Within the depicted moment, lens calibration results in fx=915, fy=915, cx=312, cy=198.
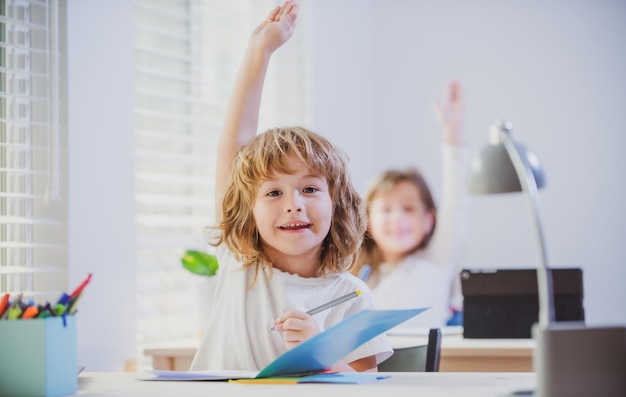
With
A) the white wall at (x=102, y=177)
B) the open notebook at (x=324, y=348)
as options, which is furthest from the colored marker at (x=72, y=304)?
the white wall at (x=102, y=177)

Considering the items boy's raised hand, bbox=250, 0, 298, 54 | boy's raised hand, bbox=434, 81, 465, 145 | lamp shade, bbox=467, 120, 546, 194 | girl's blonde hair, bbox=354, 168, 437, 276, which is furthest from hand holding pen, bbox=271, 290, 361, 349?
boy's raised hand, bbox=434, 81, 465, 145

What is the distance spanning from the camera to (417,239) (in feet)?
12.5

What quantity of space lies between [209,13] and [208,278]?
47.1 inches

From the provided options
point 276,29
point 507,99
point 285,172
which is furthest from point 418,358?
point 507,99

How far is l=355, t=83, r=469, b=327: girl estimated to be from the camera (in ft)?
12.1

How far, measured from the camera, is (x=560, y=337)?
1.11m

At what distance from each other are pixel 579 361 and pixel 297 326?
22.9 inches

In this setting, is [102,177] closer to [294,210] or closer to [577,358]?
[294,210]

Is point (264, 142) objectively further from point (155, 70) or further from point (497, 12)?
point (497, 12)

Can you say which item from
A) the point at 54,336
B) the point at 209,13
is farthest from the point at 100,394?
the point at 209,13

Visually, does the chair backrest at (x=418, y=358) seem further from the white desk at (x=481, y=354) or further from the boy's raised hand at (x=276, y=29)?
the boy's raised hand at (x=276, y=29)

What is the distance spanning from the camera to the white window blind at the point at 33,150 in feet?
8.30

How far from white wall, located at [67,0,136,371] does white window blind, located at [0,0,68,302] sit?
4 centimetres

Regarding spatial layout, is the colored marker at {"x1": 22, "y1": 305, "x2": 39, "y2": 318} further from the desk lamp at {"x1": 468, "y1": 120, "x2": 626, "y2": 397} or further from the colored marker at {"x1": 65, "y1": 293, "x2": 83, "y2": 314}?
the desk lamp at {"x1": 468, "y1": 120, "x2": 626, "y2": 397}
